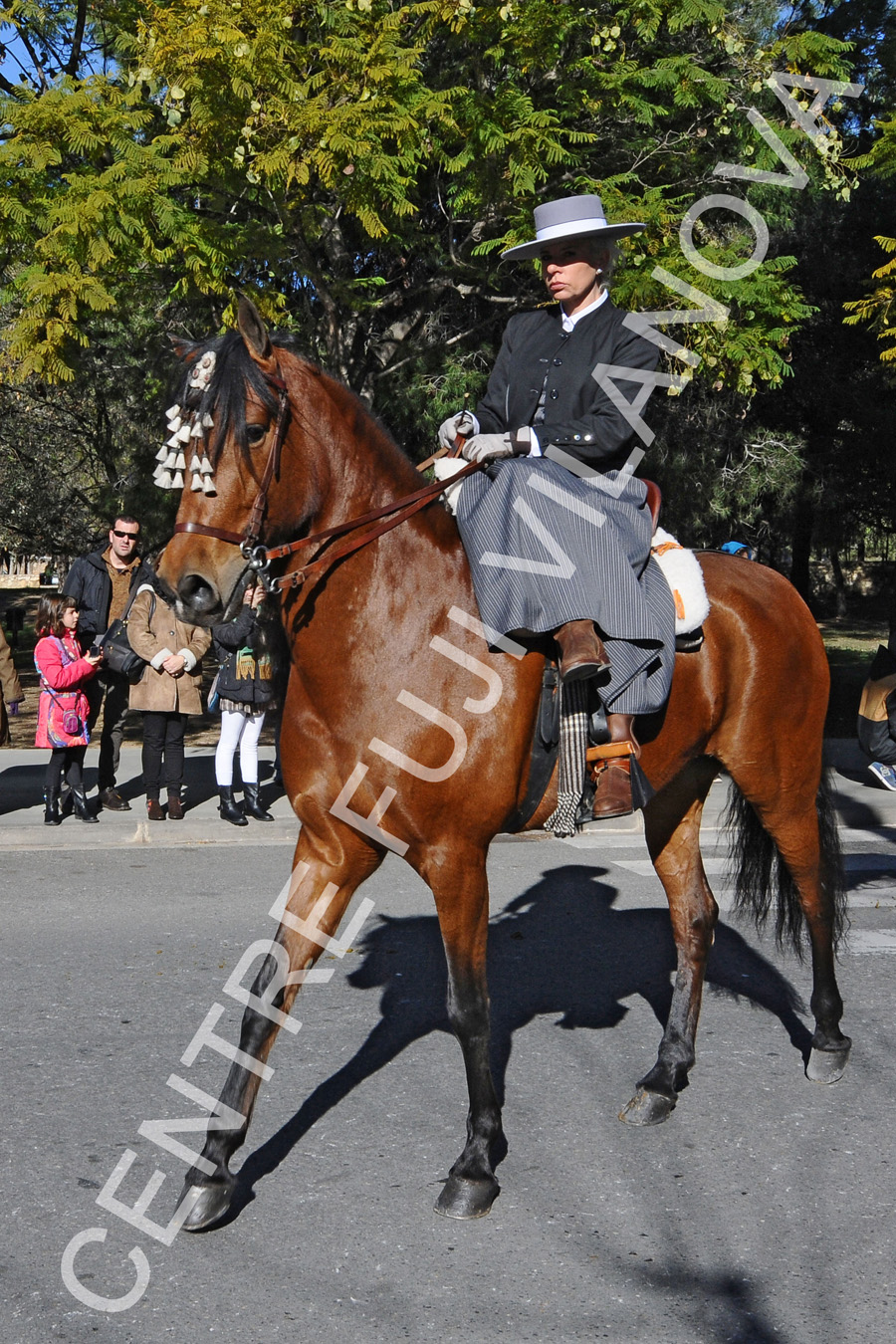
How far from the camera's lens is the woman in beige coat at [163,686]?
9.55 m

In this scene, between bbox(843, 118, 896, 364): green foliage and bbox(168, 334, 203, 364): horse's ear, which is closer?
bbox(168, 334, 203, 364): horse's ear

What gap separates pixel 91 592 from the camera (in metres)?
10.2

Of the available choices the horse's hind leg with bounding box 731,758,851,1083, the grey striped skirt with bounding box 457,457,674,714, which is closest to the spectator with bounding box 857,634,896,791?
the horse's hind leg with bounding box 731,758,851,1083

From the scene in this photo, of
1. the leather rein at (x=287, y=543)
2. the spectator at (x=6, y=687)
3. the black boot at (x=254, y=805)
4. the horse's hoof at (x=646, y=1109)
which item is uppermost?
the leather rein at (x=287, y=543)

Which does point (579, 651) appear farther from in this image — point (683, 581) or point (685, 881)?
point (685, 881)

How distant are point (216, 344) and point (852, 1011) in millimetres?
3922

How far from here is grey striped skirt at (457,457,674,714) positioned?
152 inches

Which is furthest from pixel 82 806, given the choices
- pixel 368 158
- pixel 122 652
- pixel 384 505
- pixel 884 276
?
pixel 884 276

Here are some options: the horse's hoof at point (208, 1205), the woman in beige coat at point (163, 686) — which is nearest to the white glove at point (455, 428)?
the horse's hoof at point (208, 1205)

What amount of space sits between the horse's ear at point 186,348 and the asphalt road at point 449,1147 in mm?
2419

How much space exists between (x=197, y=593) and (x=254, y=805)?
22.8 ft

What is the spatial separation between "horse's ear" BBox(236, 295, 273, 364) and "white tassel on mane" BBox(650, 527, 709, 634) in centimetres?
159

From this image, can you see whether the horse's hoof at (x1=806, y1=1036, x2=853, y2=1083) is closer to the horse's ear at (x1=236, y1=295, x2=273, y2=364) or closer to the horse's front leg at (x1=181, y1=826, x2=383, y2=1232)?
the horse's front leg at (x1=181, y1=826, x2=383, y2=1232)

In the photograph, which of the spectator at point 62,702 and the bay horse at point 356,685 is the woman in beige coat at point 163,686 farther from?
the bay horse at point 356,685
